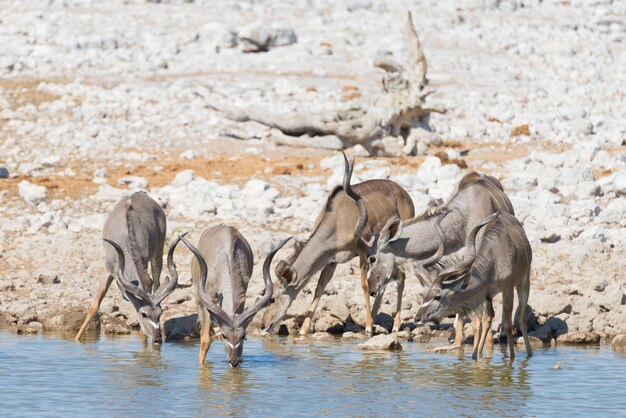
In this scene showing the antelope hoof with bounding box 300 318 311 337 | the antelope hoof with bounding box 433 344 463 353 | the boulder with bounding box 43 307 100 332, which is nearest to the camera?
the antelope hoof with bounding box 433 344 463 353

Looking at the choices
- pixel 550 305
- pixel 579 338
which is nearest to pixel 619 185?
pixel 550 305

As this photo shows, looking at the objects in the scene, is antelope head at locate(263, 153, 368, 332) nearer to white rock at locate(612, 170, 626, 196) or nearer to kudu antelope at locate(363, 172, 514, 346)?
kudu antelope at locate(363, 172, 514, 346)

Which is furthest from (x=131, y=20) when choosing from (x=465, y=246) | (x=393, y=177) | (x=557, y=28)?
(x=465, y=246)

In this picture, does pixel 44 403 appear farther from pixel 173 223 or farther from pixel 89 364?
pixel 173 223

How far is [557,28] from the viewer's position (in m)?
50.5

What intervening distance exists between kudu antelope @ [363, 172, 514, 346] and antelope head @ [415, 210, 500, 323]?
4.44 feet

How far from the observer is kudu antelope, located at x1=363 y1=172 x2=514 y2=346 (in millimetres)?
16219

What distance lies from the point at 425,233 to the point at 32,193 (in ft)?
33.8

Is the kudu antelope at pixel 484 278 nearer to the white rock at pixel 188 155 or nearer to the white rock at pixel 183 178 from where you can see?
the white rock at pixel 183 178

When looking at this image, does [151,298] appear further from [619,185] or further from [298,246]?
[619,185]

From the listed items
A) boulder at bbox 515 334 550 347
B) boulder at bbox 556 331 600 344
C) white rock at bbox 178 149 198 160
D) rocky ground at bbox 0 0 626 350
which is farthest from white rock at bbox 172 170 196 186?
boulder at bbox 556 331 600 344

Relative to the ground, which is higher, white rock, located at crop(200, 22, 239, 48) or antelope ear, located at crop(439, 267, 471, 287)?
white rock, located at crop(200, 22, 239, 48)

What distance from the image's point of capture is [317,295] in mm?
17484

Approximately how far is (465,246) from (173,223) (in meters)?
7.86
